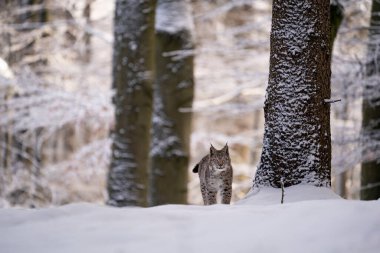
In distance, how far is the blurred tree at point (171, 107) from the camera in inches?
456

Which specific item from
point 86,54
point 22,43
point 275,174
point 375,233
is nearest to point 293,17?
point 275,174

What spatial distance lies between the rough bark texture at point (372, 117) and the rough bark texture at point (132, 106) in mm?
3560

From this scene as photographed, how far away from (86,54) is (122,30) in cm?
947

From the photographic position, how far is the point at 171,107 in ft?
38.5

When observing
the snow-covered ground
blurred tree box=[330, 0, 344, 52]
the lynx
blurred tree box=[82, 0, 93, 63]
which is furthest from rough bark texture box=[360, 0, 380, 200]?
blurred tree box=[82, 0, 93, 63]

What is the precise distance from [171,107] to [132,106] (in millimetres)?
1415

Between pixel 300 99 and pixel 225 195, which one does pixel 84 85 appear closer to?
pixel 225 195

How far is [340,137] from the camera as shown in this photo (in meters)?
10.5

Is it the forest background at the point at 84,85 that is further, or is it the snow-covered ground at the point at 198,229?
the forest background at the point at 84,85

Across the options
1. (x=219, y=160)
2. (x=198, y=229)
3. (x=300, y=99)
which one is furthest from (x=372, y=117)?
(x=198, y=229)

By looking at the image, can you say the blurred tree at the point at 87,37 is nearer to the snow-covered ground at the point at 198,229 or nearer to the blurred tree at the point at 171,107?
the blurred tree at the point at 171,107

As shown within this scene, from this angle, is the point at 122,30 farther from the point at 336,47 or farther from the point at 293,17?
the point at 293,17

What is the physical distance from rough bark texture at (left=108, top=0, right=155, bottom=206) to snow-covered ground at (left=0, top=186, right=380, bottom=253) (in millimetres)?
5553

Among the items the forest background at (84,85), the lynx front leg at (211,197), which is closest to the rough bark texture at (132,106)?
the forest background at (84,85)
